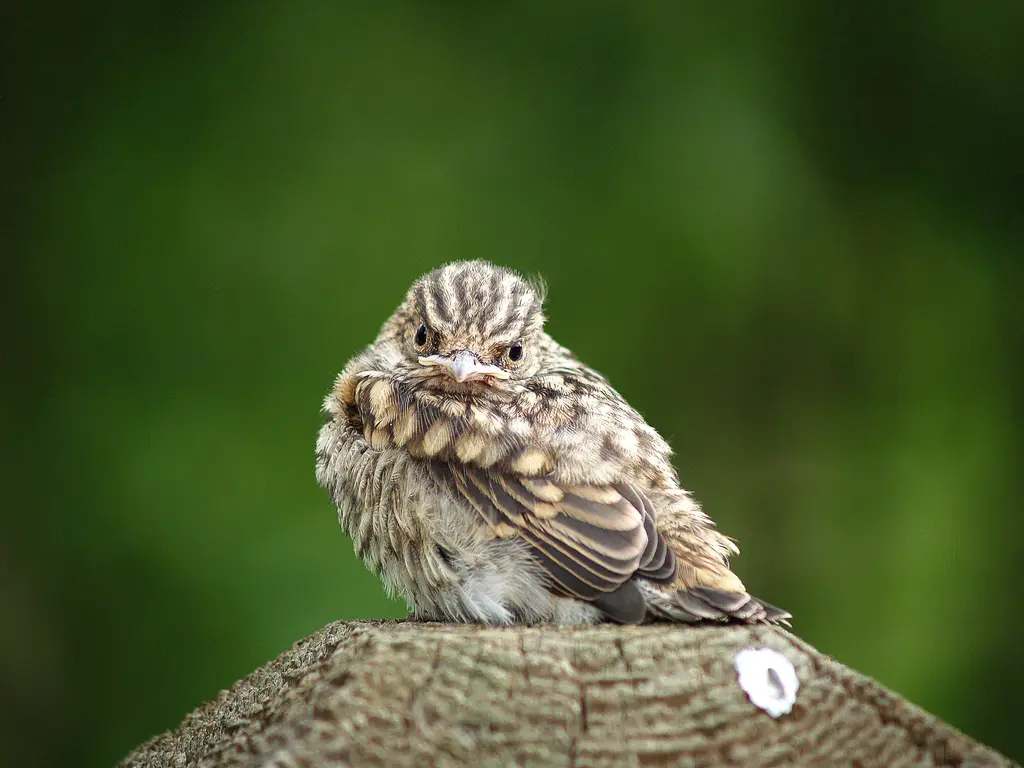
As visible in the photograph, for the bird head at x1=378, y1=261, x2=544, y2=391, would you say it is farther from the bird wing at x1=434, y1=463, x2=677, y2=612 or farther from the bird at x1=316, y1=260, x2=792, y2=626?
the bird wing at x1=434, y1=463, x2=677, y2=612

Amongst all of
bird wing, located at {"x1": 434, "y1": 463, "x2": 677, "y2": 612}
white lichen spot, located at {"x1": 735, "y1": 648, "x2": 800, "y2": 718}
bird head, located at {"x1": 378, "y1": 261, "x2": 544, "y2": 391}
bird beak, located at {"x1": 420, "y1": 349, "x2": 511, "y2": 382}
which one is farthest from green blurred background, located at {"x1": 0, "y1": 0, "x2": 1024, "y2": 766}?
white lichen spot, located at {"x1": 735, "y1": 648, "x2": 800, "y2": 718}

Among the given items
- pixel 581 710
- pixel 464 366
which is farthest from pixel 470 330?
pixel 581 710

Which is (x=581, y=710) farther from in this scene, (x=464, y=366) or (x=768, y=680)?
(x=464, y=366)

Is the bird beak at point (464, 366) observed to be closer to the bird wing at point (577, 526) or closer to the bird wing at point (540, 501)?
the bird wing at point (540, 501)

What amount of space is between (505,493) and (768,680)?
0.81 m

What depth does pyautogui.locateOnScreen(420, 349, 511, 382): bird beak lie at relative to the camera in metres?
2.72

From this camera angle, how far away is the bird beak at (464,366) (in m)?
2.72

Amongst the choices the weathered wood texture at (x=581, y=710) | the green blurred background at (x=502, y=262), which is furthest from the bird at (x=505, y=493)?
the green blurred background at (x=502, y=262)

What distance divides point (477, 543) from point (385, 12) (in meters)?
3.28

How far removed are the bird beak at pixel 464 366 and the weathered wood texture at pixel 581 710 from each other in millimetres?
903

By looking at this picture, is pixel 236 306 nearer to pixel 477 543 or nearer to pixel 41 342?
pixel 41 342

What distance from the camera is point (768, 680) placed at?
1.86 metres

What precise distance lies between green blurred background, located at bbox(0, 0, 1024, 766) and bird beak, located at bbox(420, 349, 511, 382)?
72.7 inches

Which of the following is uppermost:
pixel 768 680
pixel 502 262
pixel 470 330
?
pixel 502 262
